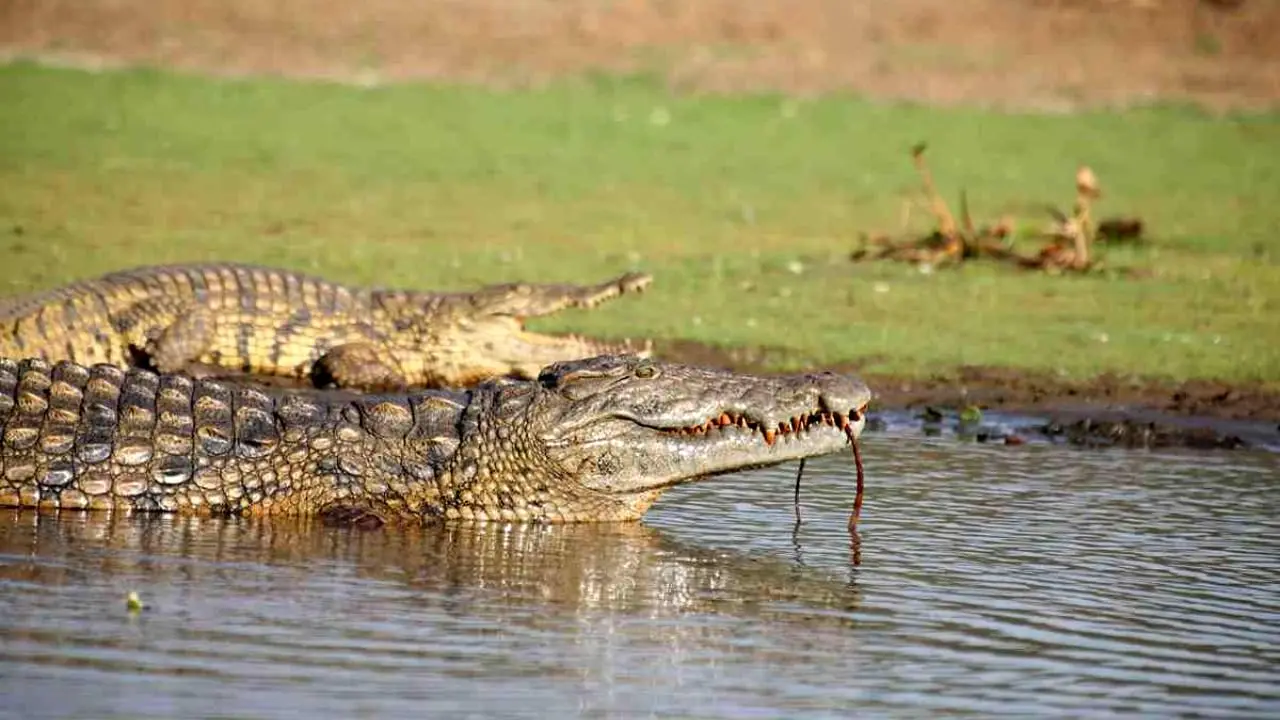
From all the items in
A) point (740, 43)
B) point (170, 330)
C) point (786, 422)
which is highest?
point (740, 43)

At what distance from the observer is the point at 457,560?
273 inches

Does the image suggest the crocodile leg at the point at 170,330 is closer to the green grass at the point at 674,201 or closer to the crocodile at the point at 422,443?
the green grass at the point at 674,201

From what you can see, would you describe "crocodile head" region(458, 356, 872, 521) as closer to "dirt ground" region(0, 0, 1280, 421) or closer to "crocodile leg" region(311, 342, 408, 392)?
"crocodile leg" region(311, 342, 408, 392)

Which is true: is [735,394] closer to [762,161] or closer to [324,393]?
[324,393]

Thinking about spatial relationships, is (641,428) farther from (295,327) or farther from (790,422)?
(295,327)

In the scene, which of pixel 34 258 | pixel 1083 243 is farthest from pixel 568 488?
pixel 1083 243

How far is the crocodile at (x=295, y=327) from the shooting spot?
10453mm

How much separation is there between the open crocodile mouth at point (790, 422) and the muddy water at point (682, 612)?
1.32ft

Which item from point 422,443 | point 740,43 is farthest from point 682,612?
point 740,43

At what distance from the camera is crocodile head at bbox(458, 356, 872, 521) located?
7332mm

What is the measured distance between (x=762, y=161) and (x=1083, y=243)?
4.84 meters

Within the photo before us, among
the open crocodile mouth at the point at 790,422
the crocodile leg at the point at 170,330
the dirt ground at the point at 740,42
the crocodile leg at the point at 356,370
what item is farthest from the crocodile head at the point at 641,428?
the dirt ground at the point at 740,42

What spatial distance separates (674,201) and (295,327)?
6216 mm

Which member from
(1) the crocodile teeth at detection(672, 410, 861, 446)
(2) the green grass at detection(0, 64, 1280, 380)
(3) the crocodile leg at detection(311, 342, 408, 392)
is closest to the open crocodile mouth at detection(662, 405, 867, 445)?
(1) the crocodile teeth at detection(672, 410, 861, 446)
